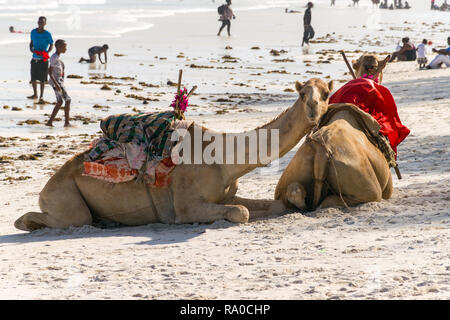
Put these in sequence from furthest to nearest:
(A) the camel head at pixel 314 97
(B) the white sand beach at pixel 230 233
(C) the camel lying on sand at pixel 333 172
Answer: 1. (C) the camel lying on sand at pixel 333 172
2. (A) the camel head at pixel 314 97
3. (B) the white sand beach at pixel 230 233

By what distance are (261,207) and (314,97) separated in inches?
→ 62.7

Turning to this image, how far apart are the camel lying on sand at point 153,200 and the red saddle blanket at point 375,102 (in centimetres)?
173

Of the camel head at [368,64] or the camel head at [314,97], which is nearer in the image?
the camel head at [314,97]

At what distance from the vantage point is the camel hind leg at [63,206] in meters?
8.23

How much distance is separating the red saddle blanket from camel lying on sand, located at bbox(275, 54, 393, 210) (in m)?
0.79

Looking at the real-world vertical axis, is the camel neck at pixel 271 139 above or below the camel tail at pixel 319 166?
above

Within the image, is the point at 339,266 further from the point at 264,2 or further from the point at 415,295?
the point at 264,2

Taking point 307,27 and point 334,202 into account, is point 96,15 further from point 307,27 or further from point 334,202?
point 334,202

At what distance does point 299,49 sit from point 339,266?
30.9m

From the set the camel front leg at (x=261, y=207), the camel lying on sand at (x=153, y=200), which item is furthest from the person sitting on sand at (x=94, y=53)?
the camel front leg at (x=261, y=207)

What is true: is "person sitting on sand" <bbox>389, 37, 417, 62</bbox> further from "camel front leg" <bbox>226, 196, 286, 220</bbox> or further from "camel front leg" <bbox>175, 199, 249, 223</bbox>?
"camel front leg" <bbox>175, 199, 249, 223</bbox>

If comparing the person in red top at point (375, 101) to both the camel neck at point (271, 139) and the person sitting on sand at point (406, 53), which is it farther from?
the person sitting on sand at point (406, 53)

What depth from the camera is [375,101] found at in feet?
30.3

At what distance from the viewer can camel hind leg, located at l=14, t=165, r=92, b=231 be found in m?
8.23
